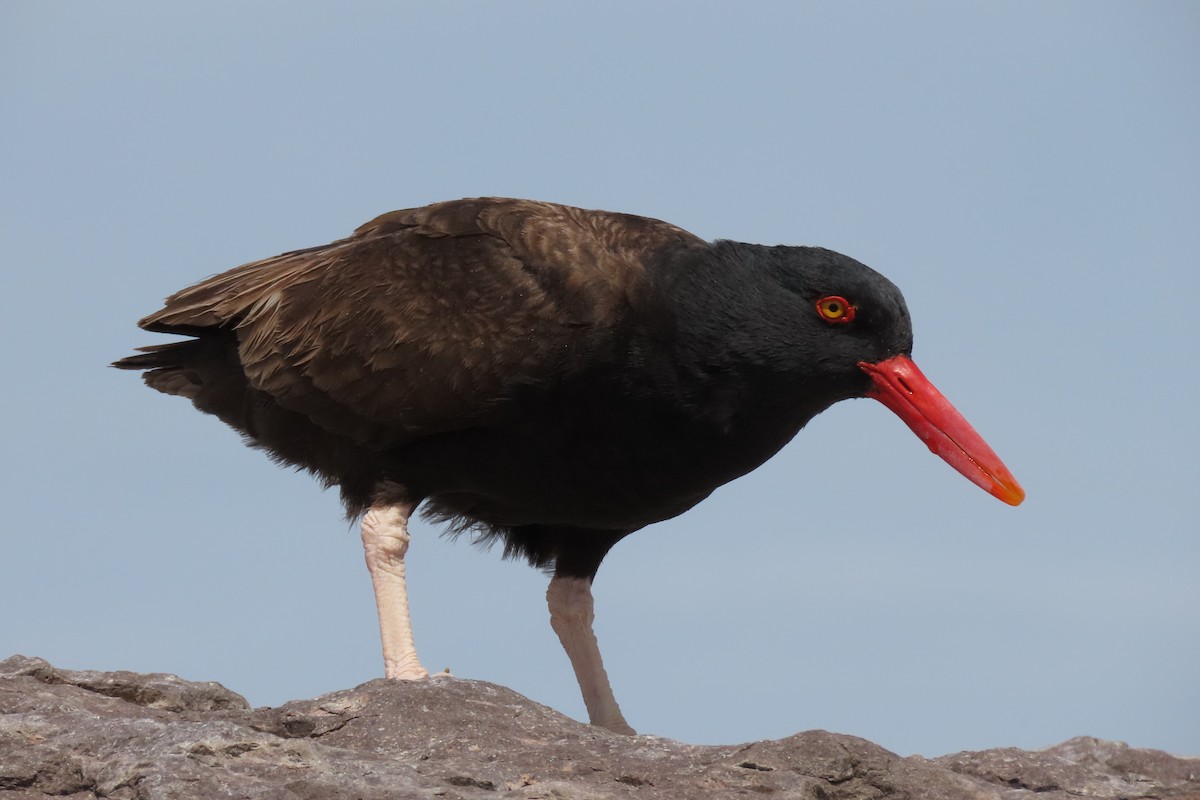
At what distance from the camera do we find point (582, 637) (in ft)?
28.6

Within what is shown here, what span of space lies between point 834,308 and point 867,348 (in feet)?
0.90

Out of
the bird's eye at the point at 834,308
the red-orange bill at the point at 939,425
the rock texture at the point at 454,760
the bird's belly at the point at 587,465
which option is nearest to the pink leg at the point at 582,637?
the bird's belly at the point at 587,465

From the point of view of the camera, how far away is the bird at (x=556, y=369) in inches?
293

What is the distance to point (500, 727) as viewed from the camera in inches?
227

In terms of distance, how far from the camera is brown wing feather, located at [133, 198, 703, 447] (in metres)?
7.62

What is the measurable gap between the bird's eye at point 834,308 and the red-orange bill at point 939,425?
321 mm

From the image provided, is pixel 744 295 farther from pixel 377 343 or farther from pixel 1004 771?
pixel 1004 771

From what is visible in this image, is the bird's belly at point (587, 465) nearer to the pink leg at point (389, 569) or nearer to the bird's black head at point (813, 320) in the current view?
the pink leg at point (389, 569)

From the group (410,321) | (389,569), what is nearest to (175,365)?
(410,321)

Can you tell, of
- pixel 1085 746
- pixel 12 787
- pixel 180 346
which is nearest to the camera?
pixel 12 787

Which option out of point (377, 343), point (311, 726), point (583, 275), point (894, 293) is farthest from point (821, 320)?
point (311, 726)

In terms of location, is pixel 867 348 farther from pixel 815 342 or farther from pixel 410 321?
pixel 410 321

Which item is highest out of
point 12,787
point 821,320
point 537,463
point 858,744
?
point 821,320

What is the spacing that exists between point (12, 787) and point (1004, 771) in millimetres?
3932
